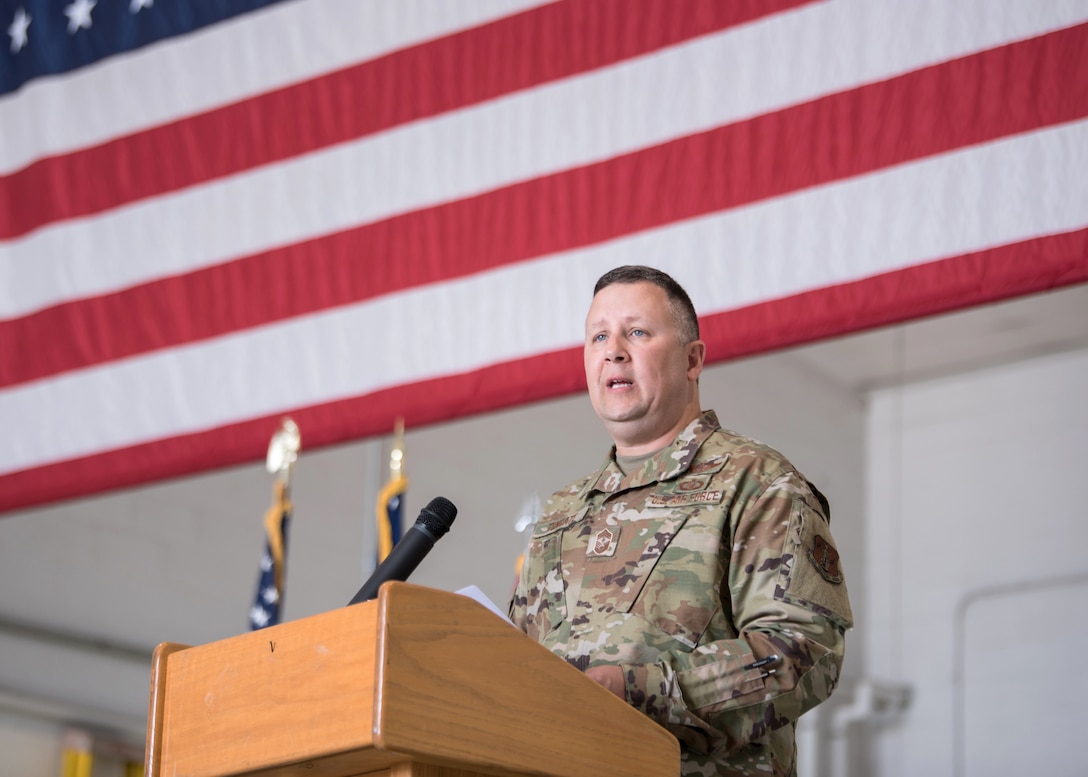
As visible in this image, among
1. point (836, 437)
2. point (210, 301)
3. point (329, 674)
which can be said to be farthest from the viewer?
point (836, 437)

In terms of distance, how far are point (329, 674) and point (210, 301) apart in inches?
108

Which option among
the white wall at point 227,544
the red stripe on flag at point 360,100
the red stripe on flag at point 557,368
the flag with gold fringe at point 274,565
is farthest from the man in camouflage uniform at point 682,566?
the white wall at point 227,544

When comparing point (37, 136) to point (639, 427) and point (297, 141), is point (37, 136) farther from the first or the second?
point (639, 427)

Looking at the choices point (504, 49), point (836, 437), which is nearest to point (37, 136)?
point (504, 49)

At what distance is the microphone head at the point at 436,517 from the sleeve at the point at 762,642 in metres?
0.26

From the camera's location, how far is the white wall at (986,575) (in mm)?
8672

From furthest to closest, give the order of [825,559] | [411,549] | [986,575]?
[986,575]
[825,559]
[411,549]

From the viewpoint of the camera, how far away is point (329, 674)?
1.33 metres

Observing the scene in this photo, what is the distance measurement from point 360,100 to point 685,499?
90.9 inches

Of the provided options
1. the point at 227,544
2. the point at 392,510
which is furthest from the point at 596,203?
the point at 227,544

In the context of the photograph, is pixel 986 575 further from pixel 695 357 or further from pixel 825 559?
pixel 825 559

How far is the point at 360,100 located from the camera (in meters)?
3.88

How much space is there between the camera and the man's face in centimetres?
198

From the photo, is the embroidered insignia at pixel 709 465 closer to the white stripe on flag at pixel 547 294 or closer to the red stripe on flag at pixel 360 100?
the white stripe on flag at pixel 547 294
